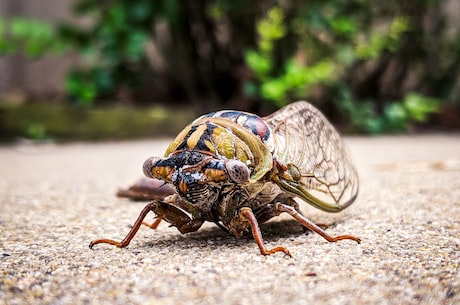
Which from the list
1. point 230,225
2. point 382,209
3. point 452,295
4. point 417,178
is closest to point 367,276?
point 452,295

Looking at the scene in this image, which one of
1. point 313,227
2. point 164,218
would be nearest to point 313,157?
point 313,227

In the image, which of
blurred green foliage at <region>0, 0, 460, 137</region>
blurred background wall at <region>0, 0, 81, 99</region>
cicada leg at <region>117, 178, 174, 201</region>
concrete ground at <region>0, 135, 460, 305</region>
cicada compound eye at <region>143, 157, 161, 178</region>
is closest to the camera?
concrete ground at <region>0, 135, 460, 305</region>

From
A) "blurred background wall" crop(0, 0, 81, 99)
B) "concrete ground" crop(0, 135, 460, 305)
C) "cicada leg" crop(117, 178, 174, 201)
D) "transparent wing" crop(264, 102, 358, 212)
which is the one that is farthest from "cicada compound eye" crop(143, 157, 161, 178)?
"blurred background wall" crop(0, 0, 81, 99)

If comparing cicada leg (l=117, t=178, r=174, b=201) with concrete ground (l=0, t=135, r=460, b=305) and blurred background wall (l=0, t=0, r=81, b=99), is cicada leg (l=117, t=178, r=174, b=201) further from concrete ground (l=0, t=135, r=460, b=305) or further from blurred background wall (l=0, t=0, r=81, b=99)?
blurred background wall (l=0, t=0, r=81, b=99)

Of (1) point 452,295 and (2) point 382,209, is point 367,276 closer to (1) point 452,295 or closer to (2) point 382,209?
(1) point 452,295

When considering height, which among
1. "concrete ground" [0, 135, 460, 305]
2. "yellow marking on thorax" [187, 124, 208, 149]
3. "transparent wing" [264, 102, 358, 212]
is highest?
"yellow marking on thorax" [187, 124, 208, 149]

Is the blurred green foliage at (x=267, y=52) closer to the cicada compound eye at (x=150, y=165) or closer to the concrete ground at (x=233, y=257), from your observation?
the concrete ground at (x=233, y=257)

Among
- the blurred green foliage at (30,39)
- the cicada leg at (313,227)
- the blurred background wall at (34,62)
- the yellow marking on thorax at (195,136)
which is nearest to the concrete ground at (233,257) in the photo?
the cicada leg at (313,227)
